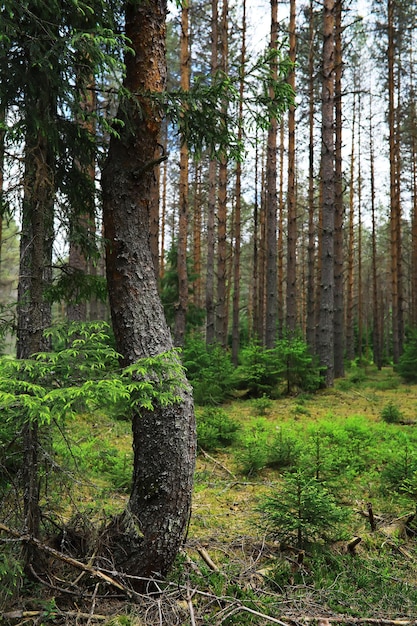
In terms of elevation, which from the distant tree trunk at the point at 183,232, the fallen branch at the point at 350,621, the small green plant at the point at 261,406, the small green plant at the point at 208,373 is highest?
the distant tree trunk at the point at 183,232

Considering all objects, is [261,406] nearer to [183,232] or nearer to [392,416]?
[392,416]

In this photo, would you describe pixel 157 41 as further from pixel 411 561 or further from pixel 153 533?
pixel 411 561

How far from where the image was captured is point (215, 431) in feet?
23.4

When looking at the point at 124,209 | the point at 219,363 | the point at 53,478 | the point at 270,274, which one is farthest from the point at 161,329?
the point at 270,274

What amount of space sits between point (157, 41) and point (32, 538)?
379cm

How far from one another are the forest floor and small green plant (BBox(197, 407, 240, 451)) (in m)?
0.11

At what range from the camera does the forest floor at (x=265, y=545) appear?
117 inches

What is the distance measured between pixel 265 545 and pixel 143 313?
2.47m

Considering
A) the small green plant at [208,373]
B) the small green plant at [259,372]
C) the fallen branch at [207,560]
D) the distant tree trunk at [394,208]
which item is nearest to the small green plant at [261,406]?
the small green plant at [208,373]

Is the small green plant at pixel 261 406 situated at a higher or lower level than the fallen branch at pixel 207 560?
higher

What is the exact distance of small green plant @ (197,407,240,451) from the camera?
702cm

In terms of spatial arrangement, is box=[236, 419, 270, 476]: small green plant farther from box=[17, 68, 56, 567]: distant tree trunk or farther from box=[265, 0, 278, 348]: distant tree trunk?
box=[265, 0, 278, 348]: distant tree trunk

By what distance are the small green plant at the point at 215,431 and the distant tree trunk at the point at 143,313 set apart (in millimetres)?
3534

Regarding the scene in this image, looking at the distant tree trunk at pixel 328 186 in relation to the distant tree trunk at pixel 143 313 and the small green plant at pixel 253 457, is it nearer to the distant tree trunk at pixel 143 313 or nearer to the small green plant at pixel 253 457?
A: the small green plant at pixel 253 457
